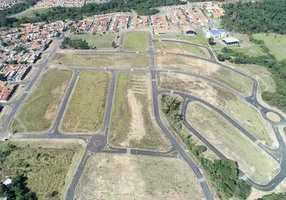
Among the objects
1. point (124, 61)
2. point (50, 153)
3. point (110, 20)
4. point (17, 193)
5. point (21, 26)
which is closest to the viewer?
point (17, 193)

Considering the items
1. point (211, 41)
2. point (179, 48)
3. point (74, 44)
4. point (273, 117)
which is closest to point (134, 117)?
point (273, 117)

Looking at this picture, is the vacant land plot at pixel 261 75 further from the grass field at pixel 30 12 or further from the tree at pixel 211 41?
the grass field at pixel 30 12

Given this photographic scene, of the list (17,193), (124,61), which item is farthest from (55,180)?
(124,61)

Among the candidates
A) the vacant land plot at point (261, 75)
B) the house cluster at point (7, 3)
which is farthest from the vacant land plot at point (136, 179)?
the house cluster at point (7, 3)

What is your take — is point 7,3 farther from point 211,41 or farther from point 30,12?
point 211,41

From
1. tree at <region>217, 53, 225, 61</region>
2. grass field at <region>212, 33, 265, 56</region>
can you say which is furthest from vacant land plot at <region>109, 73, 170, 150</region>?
grass field at <region>212, 33, 265, 56</region>

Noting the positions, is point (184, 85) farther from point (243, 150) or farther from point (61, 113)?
point (61, 113)
